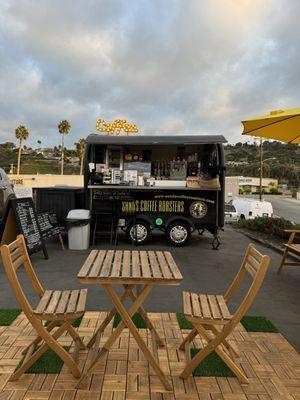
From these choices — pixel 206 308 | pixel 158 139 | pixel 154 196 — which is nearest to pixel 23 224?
pixel 154 196

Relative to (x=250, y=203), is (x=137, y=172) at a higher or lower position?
higher

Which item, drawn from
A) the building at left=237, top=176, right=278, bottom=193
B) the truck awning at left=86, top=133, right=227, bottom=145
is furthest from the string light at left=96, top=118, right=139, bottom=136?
the building at left=237, top=176, right=278, bottom=193

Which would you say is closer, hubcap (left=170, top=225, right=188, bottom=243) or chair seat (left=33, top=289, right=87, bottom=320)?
chair seat (left=33, top=289, right=87, bottom=320)

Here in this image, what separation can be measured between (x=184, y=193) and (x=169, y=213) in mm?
558

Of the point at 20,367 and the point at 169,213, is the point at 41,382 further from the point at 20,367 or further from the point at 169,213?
the point at 169,213

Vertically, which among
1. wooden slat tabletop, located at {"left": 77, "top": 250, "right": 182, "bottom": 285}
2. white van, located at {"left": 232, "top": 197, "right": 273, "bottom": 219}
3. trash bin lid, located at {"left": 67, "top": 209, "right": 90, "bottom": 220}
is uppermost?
wooden slat tabletop, located at {"left": 77, "top": 250, "right": 182, "bottom": 285}

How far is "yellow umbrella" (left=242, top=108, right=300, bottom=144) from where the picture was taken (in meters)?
4.75

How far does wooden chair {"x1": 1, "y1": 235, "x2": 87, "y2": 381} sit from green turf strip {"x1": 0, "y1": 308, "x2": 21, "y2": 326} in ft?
2.43

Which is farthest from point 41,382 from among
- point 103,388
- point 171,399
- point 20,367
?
point 171,399

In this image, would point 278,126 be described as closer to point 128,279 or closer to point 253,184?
point 128,279

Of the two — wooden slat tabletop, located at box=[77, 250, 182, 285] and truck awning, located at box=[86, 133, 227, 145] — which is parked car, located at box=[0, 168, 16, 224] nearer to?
truck awning, located at box=[86, 133, 227, 145]

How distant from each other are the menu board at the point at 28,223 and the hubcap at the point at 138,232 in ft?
6.84

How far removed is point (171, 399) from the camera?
259cm

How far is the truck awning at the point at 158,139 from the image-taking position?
24.8 ft
